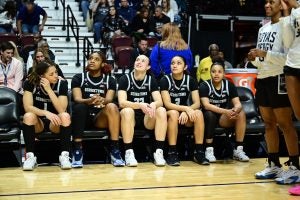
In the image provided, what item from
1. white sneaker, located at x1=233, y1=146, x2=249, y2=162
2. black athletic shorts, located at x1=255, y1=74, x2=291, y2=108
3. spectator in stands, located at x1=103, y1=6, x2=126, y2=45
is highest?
spectator in stands, located at x1=103, y1=6, x2=126, y2=45

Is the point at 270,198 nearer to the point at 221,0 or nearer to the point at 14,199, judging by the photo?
the point at 14,199

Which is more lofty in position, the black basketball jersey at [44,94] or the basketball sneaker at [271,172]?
the black basketball jersey at [44,94]

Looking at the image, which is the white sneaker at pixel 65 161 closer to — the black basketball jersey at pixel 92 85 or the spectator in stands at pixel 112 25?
the black basketball jersey at pixel 92 85

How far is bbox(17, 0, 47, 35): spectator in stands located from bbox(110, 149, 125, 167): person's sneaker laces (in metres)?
5.00

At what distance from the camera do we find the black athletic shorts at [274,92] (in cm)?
459

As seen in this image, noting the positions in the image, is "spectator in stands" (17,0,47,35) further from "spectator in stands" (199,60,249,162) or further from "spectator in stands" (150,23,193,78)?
"spectator in stands" (199,60,249,162)

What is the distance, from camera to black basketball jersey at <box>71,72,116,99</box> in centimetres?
598

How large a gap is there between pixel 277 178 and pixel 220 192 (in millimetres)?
676

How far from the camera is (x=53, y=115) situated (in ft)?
18.1

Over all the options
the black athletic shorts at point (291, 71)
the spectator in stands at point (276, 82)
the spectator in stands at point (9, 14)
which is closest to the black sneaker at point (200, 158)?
the spectator in stands at point (276, 82)

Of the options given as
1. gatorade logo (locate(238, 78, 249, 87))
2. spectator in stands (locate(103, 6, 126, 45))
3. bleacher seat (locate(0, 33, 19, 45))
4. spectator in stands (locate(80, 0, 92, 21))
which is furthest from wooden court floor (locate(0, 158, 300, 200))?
spectator in stands (locate(80, 0, 92, 21))

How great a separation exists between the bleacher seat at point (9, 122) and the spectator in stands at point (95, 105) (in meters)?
0.68

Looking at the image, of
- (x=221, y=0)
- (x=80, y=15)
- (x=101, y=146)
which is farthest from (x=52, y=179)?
(x=221, y=0)

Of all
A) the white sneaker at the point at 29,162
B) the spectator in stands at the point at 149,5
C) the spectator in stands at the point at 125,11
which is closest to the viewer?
the white sneaker at the point at 29,162
